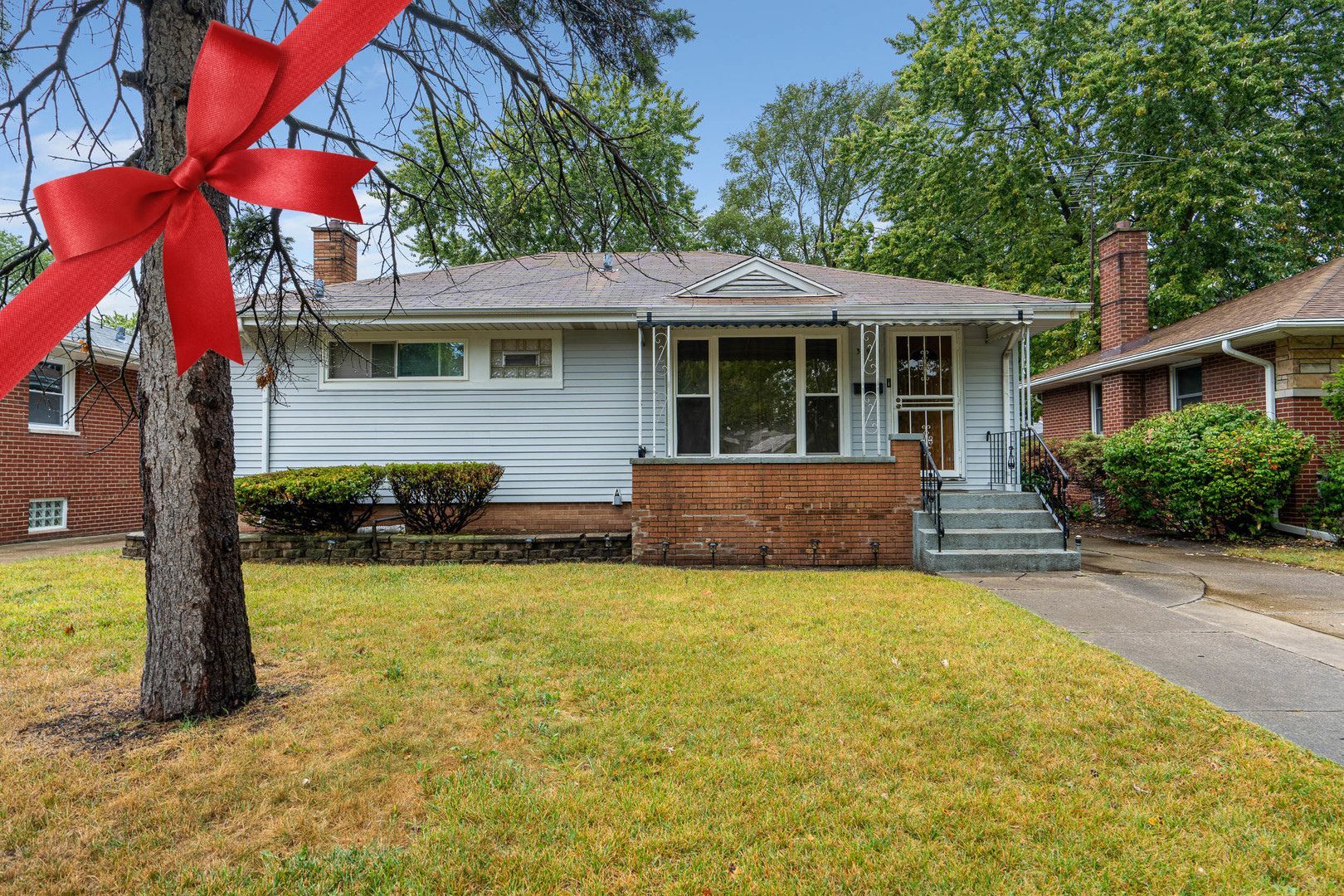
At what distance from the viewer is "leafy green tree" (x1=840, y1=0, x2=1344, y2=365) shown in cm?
1589

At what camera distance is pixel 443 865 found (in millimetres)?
2213

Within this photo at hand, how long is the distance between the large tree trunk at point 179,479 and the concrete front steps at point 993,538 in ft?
21.6

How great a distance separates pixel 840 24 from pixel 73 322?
6811 mm

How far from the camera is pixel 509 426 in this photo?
9.48 meters

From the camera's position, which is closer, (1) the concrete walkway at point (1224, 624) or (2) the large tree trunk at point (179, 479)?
(2) the large tree trunk at point (179, 479)

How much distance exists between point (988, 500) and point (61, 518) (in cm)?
1501

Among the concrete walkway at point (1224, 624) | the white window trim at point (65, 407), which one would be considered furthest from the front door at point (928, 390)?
the white window trim at point (65, 407)

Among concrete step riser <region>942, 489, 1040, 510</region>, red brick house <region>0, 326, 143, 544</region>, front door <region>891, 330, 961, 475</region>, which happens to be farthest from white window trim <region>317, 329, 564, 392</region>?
concrete step riser <region>942, 489, 1040, 510</region>

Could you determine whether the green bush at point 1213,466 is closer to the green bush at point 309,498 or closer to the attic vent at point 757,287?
the attic vent at point 757,287

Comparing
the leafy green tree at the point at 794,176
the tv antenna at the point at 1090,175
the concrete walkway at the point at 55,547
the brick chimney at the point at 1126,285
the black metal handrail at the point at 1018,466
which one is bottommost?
the concrete walkway at the point at 55,547

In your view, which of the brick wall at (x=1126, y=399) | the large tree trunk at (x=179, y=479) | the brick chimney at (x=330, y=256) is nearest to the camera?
the large tree trunk at (x=179, y=479)

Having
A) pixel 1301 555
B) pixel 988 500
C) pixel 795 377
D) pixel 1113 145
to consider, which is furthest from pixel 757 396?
pixel 1113 145

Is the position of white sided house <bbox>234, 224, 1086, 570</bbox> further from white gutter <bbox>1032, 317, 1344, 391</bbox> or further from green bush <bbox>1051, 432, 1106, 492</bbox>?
green bush <bbox>1051, 432, 1106, 492</bbox>

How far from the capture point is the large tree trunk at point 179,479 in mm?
3211
